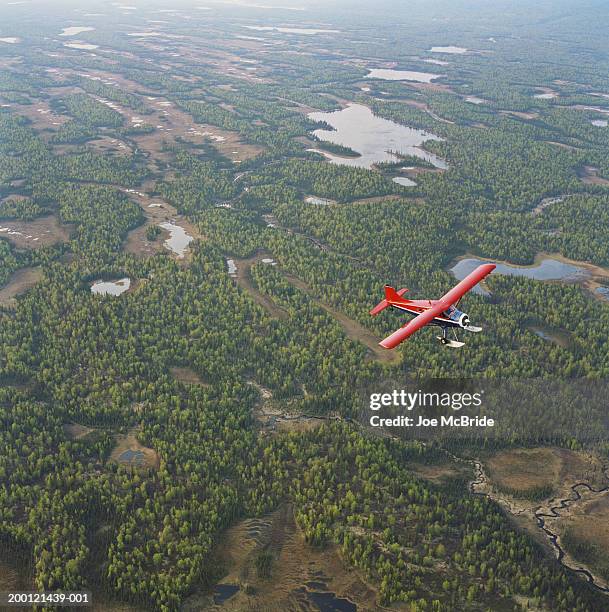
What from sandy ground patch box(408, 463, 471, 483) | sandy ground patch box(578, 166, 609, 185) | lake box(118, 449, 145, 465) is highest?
sandy ground patch box(578, 166, 609, 185)

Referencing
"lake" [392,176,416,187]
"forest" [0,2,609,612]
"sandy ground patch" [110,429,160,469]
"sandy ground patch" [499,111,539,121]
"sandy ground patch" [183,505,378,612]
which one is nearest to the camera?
"sandy ground patch" [183,505,378,612]

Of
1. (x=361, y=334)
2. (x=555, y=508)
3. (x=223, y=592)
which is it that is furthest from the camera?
(x=361, y=334)

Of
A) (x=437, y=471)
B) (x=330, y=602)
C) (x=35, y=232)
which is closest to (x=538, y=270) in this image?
(x=437, y=471)

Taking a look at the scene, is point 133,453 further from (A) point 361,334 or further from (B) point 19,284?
(B) point 19,284

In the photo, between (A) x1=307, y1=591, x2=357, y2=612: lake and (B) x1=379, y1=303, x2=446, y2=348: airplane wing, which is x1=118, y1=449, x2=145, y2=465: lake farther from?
(B) x1=379, y1=303, x2=446, y2=348: airplane wing

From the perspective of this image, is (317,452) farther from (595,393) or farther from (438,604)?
(595,393)

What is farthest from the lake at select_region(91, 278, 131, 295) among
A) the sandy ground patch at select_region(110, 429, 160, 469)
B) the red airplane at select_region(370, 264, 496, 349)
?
the red airplane at select_region(370, 264, 496, 349)

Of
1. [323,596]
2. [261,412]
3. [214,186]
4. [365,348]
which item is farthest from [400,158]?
[323,596]
